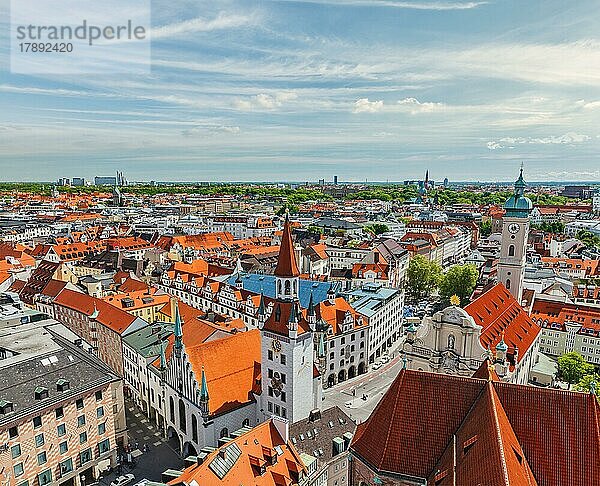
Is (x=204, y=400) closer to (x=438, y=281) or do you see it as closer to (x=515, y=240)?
(x=515, y=240)

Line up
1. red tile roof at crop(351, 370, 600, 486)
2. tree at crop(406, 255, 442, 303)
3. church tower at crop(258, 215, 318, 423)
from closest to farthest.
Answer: red tile roof at crop(351, 370, 600, 486), church tower at crop(258, 215, 318, 423), tree at crop(406, 255, 442, 303)

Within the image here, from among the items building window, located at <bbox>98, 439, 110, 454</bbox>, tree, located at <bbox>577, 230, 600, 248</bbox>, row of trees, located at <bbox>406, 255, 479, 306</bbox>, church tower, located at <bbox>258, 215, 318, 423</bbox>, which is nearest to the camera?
church tower, located at <bbox>258, 215, 318, 423</bbox>

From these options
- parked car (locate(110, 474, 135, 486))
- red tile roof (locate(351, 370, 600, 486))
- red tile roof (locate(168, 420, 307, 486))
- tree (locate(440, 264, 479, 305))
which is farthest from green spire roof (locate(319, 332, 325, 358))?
tree (locate(440, 264, 479, 305))

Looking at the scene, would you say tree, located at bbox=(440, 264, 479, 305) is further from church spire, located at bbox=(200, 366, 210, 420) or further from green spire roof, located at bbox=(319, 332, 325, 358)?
church spire, located at bbox=(200, 366, 210, 420)

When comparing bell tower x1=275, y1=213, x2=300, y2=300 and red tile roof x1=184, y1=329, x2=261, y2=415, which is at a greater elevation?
bell tower x1=275, y1=213, x2=300, y2=300

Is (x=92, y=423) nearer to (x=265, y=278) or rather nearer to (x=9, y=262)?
(x=265, y=278)

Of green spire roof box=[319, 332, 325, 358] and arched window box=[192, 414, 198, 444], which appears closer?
arched window box=[192, 414, 198, 444]

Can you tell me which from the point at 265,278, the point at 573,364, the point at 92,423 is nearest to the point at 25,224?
the point at 265,278
